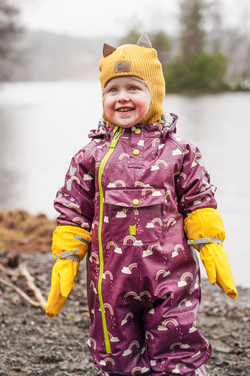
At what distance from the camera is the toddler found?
2037mm

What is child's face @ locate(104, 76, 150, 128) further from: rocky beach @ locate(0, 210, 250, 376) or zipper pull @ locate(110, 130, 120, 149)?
rocky beach @ locate(0, 210, 250, 376)

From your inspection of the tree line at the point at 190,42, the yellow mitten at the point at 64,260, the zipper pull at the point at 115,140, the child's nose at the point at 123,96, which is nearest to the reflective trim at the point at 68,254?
the yellow mitten at the point at 64,260

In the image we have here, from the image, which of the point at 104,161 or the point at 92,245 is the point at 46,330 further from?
the point at 104,161

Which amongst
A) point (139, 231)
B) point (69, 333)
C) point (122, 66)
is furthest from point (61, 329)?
point (122, 66)

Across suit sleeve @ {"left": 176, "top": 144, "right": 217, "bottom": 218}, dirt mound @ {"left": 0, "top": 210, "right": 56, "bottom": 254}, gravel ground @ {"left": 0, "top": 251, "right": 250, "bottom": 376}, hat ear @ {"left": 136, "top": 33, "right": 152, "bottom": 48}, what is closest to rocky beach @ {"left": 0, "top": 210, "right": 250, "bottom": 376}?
gravel ground @ {"left": 0, "top": 251, "right": 250, "bottom": 376}

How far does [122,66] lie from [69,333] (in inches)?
83.1

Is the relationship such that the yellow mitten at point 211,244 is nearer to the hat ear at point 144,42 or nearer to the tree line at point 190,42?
the hat ear at point 144,42

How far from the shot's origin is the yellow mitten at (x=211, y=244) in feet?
6.70

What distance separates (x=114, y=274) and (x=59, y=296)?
0.31 meters

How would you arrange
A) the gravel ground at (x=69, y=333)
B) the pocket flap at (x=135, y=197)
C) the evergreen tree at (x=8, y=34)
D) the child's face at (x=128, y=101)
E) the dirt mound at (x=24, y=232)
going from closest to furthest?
1. the pocket flap at (x=135, y=197)
2. the child's face at (x=128, y=101)
3. the gravel ground at (x=69, y=333)
4. the dirt mound at (x=24, y=232)
5. the evergreen tree at (x=8, y=34)

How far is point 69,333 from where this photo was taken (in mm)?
3248

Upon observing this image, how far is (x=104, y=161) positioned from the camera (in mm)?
2109

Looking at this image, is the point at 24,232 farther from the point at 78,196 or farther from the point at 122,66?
the point at 122,66

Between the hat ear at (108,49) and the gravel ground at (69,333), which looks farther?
the gravel ground at (69,333)
